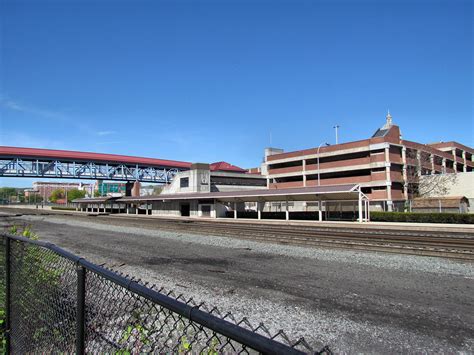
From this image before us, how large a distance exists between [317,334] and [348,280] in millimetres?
4562

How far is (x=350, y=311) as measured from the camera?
7410 mm

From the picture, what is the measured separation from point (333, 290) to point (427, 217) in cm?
3198

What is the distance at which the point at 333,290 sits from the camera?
9.14 m

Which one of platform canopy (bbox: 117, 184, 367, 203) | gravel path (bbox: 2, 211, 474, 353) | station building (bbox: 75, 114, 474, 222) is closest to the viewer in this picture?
gravel path (bbox: 2, 211, 474, 353)

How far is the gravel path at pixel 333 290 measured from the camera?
6152 mm

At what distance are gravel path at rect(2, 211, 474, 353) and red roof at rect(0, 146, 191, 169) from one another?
61.5 m

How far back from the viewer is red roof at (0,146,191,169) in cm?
6719

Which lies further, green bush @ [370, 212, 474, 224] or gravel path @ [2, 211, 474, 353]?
green bush @ [370, 212, 474, 224]

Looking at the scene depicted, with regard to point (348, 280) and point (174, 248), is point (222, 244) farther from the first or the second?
point (348, 280)

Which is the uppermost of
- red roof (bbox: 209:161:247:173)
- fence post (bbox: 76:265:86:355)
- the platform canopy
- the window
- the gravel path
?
red roof (bbox: 209:161:247:173)

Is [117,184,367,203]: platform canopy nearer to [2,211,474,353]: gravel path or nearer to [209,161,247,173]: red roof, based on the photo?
[2,211,474,353]: gravel path

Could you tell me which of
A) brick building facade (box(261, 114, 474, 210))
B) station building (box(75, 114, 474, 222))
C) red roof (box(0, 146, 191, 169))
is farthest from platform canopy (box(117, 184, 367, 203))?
red roof (box(0, 146, 191, 169))

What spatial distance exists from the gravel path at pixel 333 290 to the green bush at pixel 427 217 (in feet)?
82.3

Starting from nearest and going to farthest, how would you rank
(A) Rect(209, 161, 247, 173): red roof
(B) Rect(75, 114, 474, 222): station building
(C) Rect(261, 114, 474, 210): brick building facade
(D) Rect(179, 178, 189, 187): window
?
(B) Rect(75, 114, 474, 222): station building
(C) Rect(261, 114, 474, 210): brick building facade
(D) Rect(179, 178, 189, 187): window
(A) Rect(209, 161, 247, 173): red roof
